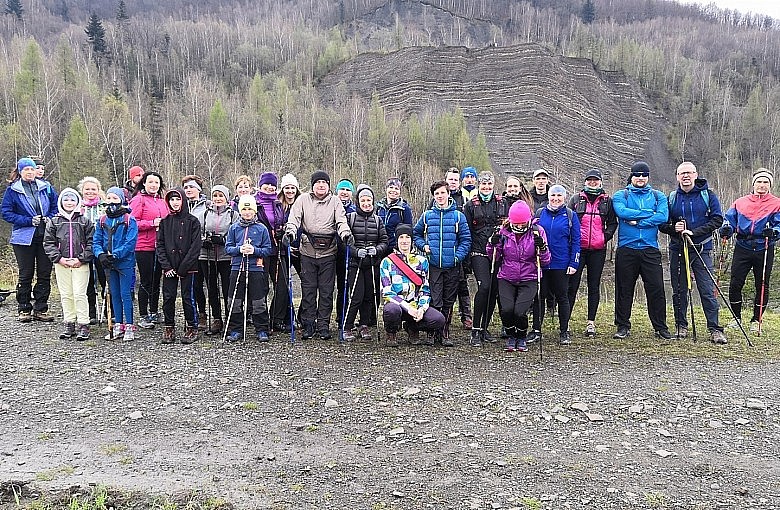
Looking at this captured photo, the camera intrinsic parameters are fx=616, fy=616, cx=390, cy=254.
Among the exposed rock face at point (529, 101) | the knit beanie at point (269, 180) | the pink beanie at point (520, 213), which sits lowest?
the pink beanie at point (520, 213)

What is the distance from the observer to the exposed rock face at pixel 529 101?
6126cm

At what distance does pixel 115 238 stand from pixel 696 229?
7.83 metres

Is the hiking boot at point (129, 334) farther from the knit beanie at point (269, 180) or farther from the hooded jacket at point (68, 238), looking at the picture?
the knit beanie at point (269, 180)

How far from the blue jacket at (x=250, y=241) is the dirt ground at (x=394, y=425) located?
118 centimetres

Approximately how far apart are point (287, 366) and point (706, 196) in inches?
239

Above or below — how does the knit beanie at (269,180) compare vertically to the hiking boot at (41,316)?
above

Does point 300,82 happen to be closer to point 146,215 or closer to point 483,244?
point 146,215

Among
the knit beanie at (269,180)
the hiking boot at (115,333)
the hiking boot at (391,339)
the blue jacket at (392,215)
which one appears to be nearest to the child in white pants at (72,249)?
the hiking boot at (115,333)

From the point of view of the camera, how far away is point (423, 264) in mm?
8156

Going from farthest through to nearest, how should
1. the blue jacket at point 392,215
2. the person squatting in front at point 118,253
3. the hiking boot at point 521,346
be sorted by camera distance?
the blue jacket at point 392,215
the person squatting in front at point 118,253
the hiking boot at point 521,346

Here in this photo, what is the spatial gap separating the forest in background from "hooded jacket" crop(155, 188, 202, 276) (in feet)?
110

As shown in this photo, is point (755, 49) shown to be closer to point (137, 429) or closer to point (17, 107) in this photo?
point (17, 107)

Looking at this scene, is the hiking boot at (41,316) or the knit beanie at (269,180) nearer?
the knit beanie at (269,180)

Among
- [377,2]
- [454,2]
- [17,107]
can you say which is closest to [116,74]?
[17,107]
